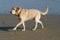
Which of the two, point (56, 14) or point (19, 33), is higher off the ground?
point (19, 33)

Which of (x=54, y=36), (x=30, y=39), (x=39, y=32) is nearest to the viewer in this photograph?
(x=30, y=39)

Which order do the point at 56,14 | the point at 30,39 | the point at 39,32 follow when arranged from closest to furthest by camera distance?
the point at 30,39 < the point at 39,32 < the point at 56,14

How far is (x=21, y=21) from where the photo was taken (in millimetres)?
14273

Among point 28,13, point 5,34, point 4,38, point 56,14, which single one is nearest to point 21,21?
point 28,13

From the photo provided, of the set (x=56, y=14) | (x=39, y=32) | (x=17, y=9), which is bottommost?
(x=56, y=14)

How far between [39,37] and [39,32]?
1.31m

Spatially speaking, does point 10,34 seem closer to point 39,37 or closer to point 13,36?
point 13,36

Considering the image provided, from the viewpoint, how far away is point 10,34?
1312 cm

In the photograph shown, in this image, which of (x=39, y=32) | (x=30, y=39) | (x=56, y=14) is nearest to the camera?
(x=30, y=39)

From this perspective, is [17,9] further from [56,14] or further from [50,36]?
[56,14]

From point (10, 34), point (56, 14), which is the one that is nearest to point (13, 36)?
point (10, 34)

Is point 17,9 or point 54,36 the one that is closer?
point 54,36

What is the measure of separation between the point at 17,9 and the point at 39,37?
2.16 metres

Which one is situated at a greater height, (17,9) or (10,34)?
(17,9)
